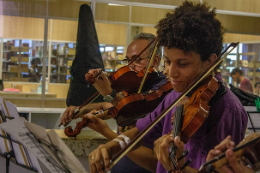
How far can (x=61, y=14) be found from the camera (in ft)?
7.29

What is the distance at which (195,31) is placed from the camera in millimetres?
702

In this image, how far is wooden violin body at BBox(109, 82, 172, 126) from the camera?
1137 mm

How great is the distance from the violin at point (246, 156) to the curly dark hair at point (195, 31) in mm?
280

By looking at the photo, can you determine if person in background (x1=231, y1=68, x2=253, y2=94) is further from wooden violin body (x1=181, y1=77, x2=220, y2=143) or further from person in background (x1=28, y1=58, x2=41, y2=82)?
wooden violin body (x1=181, y1=77, x2=220, y2=143)

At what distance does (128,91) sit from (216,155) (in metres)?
0.84

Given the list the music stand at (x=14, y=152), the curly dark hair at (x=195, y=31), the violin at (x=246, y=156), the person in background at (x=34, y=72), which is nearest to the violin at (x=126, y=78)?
the music stand at (x=14, y=152)

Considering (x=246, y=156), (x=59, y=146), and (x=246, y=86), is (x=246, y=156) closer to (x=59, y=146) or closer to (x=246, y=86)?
(x=59, y=146)

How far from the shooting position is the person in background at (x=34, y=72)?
2453mm

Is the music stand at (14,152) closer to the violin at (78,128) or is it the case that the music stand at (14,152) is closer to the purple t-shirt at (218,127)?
the violin at (78,128)

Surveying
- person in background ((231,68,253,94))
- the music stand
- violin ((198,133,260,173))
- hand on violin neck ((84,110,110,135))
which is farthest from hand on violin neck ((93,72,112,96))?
person in background ((231,68,253,94))

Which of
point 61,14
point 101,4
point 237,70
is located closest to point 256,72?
point 237,70

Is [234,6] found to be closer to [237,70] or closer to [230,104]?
[237,70]

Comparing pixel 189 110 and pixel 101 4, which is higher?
pixel 101 4

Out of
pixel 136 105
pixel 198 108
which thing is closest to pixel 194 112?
pixel 198 108
